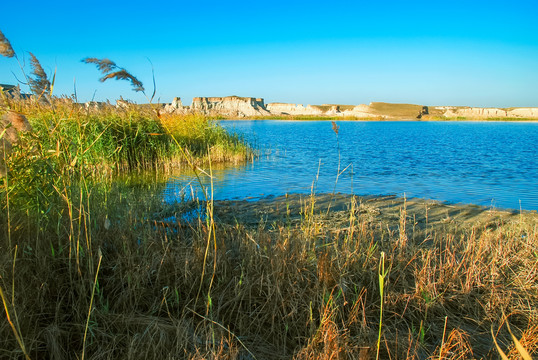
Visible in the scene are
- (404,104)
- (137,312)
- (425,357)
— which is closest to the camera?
(425,357)

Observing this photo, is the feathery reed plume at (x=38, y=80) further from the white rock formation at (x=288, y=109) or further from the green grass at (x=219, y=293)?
the white rock formation at (x=288, y=109)

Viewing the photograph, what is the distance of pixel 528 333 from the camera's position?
2395mm

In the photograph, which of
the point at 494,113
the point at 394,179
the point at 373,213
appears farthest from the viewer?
the point at 494,113

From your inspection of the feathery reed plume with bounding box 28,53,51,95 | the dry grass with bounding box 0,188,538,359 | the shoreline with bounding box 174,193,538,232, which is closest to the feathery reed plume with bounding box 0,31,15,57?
the feathery reed plume with bounding box 28,53,51,95

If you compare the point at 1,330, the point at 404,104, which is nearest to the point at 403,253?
the point at 1,330

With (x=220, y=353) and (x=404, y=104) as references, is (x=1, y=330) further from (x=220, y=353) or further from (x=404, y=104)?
(x=404, y=104)

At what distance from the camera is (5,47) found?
237cm

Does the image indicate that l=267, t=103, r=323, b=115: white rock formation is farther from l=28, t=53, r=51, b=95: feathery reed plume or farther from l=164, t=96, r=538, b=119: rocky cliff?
l=28, t=53, r=51, b=95: feathery reed plume

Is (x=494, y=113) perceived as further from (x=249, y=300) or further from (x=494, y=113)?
(x=249, y=300)

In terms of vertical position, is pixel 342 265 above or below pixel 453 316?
above

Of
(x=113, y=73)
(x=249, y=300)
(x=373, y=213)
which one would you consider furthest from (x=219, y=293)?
(x=373, y=213)

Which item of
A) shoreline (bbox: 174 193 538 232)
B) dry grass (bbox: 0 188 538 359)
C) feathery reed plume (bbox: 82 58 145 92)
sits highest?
feathery reed plume (bbox: 82 58 145 92)

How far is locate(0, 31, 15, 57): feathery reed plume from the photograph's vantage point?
2.35 metres

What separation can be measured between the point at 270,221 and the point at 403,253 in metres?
2.41
